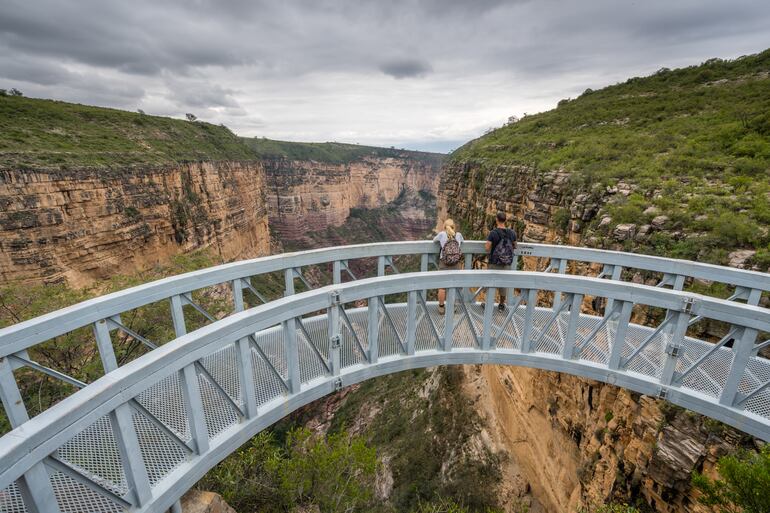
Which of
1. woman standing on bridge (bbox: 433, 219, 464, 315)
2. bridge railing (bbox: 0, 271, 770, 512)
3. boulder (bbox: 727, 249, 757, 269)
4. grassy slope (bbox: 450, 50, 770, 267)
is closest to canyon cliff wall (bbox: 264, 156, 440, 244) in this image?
grassy slope (bbox: 450, 50, 770, 267)

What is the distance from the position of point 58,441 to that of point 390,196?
96.5 m

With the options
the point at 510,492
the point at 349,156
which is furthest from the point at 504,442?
the point at 349,156

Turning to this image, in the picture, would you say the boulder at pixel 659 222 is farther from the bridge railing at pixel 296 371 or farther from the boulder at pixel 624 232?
the bridge railing at pixel 296 371

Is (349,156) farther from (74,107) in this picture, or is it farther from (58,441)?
(58,441)

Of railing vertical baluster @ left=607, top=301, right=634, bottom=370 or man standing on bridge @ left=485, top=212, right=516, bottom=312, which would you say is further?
man standing on bridge @ left=485, top=212, right=516, bottom=312

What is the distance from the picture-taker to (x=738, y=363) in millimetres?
4680

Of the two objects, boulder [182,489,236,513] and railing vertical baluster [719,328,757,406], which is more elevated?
railing vertical baluster [719,328,757,406]

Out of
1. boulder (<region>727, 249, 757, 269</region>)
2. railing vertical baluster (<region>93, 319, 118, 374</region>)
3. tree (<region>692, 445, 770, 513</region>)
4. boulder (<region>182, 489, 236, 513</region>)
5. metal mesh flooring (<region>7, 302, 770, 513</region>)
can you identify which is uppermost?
boulder (<region>727, 249, 757, 269</region>)

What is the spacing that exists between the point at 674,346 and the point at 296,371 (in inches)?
217

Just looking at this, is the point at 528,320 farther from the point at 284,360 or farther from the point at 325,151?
the point at 325,151

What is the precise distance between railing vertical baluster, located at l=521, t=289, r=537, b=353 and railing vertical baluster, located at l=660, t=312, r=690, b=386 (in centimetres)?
190

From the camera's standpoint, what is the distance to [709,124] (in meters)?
15.3

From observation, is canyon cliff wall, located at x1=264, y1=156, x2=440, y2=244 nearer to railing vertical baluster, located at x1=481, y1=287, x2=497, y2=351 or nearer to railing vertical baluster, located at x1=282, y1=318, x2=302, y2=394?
railing vertical baluster, located at x1=481, y1=287, x2=497, y2=351

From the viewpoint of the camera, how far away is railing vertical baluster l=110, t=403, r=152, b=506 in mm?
3059
